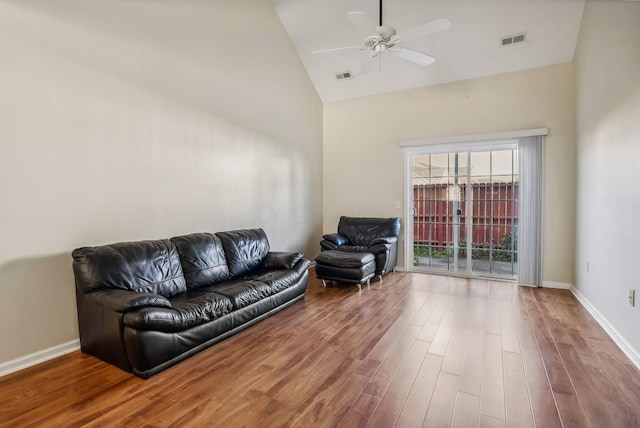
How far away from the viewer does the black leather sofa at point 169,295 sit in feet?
7.52

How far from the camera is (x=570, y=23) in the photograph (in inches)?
159

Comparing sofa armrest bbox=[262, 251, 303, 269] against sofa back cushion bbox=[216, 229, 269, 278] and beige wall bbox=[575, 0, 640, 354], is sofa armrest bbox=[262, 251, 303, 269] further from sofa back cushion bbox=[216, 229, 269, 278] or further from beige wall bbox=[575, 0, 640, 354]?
beige wall bbox=[575, 0, 640, 354]

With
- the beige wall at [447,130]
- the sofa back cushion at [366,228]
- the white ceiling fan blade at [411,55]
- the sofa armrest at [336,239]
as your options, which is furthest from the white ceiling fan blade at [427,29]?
the sofa armrest at [336,239]

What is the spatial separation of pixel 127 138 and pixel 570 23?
5342 mm

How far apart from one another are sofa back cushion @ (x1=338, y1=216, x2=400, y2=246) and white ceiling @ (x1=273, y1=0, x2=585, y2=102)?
2.32 metres

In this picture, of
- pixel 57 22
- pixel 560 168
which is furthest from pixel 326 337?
pixel 560 168

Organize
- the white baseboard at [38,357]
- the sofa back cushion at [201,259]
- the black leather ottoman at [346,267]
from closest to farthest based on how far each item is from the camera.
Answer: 1. the white baseboard at [38,357]
2. the sofa back cushion at [201,259]
3. the black leather ottoman at [346,267]

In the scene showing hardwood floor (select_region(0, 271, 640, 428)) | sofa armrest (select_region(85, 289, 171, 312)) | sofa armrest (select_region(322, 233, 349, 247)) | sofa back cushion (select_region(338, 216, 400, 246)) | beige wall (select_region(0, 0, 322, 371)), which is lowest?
hardwood floor (select_region(0, 271, 640, 428))

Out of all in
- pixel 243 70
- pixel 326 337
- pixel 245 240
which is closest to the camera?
pixel 326 337

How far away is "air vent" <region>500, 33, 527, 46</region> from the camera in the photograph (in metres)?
4.28

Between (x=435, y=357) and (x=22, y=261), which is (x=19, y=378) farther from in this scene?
(x=435, y=357)

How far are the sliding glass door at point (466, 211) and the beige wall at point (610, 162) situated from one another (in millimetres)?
956

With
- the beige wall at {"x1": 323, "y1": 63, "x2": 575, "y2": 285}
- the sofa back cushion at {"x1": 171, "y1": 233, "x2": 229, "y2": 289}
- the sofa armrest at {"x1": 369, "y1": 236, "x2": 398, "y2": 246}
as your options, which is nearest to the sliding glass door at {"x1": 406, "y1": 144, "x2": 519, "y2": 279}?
the beige wall at {"x1": 323, "y1": 63, "x2": 575, "y2": 285}

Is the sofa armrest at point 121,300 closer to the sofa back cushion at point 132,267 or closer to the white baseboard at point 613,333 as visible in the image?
the sofa back cushion at point 132,267
